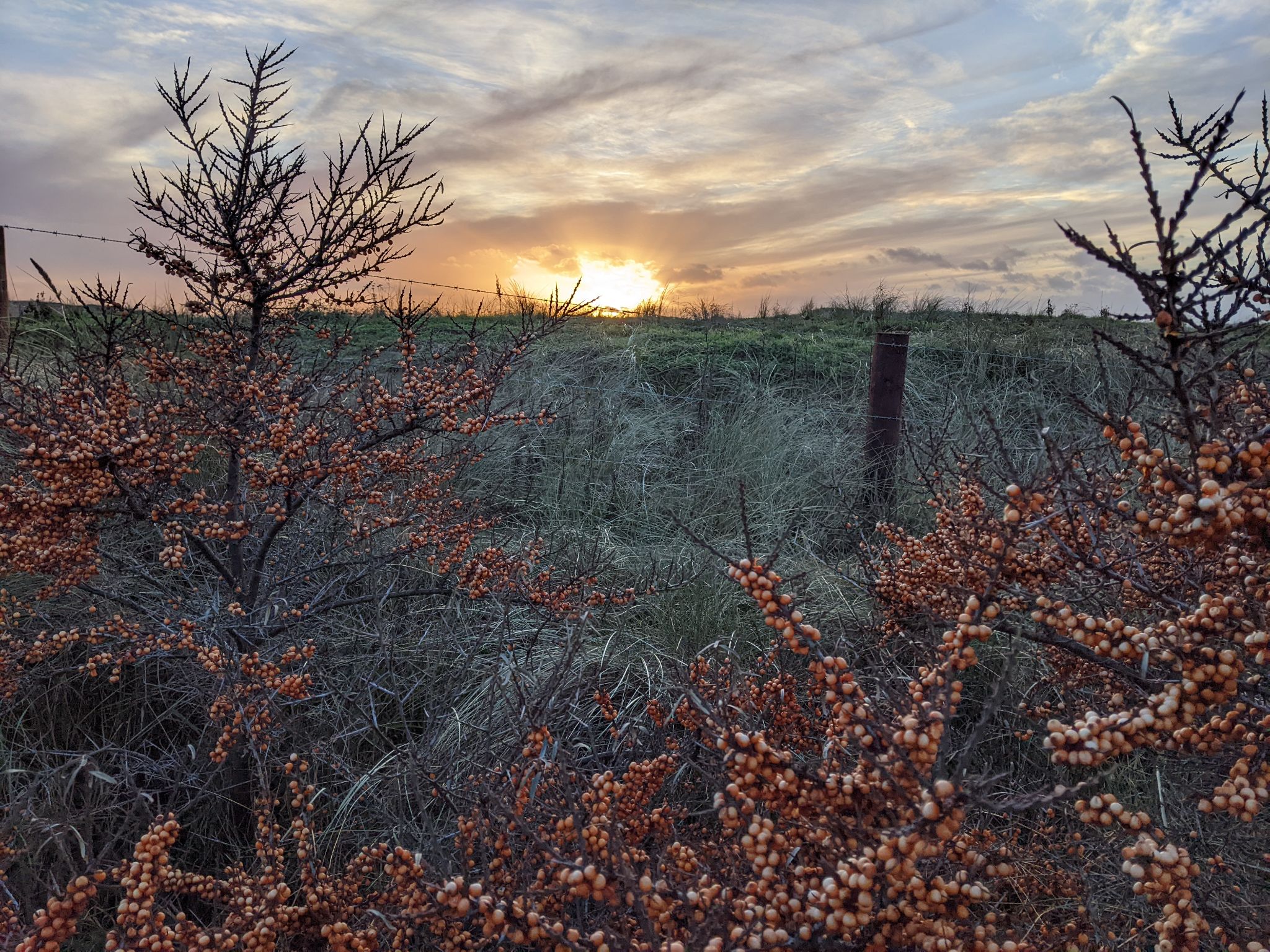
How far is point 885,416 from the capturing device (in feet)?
17.7

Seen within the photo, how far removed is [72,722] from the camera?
354cm

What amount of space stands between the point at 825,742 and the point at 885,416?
152 inches

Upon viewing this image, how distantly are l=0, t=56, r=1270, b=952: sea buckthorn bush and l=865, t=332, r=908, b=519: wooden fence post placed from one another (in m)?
1.58

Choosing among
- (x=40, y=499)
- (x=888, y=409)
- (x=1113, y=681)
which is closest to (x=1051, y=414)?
(x=888, y=409)

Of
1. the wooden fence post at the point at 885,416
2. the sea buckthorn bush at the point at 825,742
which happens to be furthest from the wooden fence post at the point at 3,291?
the wooden fence post at the point at 885,416

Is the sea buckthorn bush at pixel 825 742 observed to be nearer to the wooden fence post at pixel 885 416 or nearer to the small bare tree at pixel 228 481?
the small bare tree at pixel 228 481

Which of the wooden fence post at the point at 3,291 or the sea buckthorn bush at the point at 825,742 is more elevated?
the wooden fence post at the point at 3,291

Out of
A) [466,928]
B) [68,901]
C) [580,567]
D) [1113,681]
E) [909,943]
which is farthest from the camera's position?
[580,567]

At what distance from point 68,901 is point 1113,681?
8.44 ft

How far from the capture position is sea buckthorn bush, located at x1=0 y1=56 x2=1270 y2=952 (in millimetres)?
1291

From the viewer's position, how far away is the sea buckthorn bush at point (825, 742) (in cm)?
129

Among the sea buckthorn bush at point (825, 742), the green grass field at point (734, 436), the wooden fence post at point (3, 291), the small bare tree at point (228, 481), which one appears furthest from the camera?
the wooden fence post at point (3, 291)

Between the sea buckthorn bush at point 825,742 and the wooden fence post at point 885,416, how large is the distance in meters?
1.58

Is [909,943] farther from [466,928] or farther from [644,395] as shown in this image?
[644,395]
